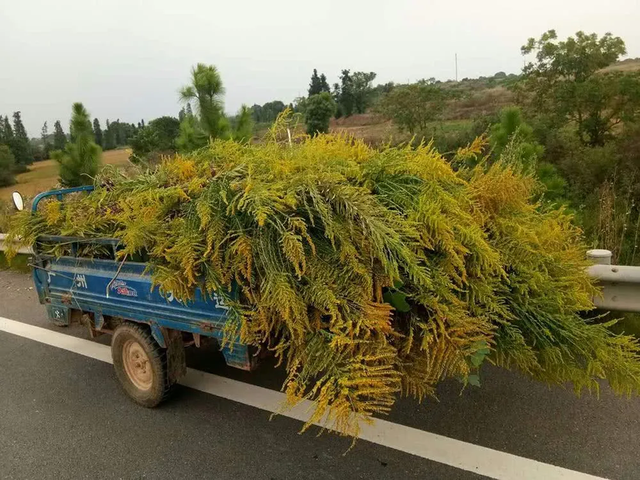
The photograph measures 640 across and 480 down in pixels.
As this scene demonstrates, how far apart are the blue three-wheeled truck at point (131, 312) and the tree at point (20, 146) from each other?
20190 millimetres

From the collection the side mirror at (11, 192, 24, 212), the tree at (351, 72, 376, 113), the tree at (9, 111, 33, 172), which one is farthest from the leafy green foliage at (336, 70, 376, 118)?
the side mirror at (11, 192, 24, 212)

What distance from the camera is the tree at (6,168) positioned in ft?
69.2

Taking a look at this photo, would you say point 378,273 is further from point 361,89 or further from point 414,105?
point 361,89

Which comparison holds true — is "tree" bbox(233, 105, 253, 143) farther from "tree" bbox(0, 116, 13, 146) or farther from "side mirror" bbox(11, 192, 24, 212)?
"tree" bbox(0, 116, 13, 146)

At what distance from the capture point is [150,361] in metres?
3.06

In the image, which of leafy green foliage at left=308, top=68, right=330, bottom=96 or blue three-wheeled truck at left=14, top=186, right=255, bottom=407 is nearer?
blue three-wheeled truck at left=14, top=186, right=255, bottom=407

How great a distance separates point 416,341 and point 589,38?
1556cm

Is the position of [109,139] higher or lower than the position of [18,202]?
higher

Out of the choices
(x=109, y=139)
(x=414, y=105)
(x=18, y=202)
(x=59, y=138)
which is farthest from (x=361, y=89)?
(x=18, y=202)

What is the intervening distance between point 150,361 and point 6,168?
23.3 meters

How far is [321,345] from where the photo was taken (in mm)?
2014

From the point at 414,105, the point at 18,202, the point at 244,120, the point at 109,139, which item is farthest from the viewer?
the point at 414,105

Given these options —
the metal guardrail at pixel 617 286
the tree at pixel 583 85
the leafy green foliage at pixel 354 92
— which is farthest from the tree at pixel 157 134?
the leafy green foliage at pixel 354 92

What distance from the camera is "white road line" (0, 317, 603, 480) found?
91.9 inches
